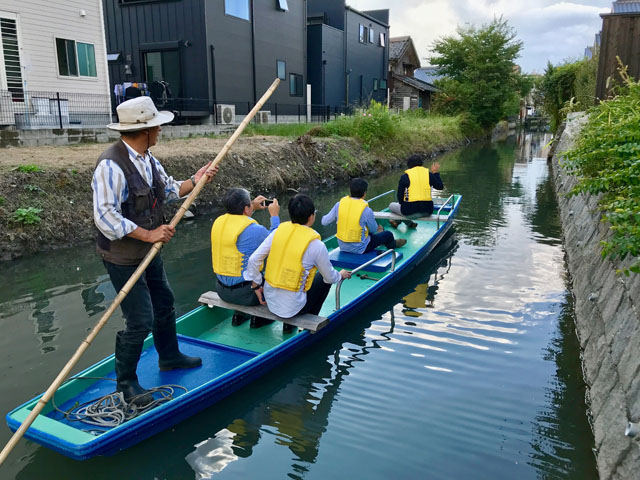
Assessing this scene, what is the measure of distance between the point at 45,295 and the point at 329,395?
4.81m

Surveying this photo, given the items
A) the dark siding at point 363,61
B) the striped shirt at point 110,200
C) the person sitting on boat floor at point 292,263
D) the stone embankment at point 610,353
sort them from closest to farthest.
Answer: the stone embankment at point 610,353
the striped shirt at point 110,200
the person sitting on boat floor at point 292,263
the dark siding at point 363,61

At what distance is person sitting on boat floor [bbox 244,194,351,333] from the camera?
492cm

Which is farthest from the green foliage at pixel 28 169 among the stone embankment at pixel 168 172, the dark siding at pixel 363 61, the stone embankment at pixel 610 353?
the dark siding at pixel 363 61

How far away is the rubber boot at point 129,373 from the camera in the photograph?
391 cm

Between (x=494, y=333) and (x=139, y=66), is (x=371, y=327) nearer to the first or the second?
(x=494, y=333)

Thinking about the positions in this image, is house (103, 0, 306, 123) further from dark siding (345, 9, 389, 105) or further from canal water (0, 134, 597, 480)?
canal water (0, 134, 597, 480)

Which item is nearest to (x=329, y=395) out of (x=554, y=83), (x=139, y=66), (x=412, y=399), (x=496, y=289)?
(x=412, y=399)

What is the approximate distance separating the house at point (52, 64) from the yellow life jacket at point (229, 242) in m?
11.3

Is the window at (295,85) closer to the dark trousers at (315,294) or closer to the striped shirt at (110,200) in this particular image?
the dark trousers at (315,294)

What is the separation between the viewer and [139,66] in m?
21.8

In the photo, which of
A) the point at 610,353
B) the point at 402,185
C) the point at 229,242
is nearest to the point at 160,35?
the point at 402,185

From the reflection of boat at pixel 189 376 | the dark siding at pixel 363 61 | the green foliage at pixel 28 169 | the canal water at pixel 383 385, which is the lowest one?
the canal water at pixel 383 385

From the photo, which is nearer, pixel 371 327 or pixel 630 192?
pixel 630 192

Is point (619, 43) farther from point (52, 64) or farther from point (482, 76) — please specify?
point (482, 76)
